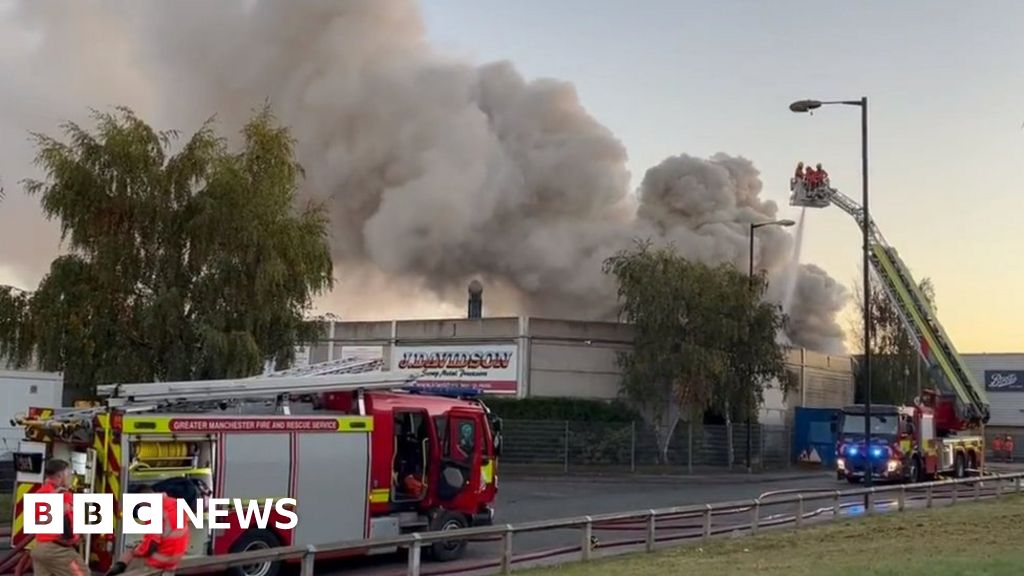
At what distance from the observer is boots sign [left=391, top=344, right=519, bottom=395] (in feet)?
125

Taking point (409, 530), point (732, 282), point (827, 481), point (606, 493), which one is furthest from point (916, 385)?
point (409, 530)

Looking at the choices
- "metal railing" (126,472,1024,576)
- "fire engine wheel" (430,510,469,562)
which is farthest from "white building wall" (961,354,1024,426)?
"fire engine wheel" (430,510,469,562)

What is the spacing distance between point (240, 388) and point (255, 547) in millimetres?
1679

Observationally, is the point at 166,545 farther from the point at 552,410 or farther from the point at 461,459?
the point at 552,410

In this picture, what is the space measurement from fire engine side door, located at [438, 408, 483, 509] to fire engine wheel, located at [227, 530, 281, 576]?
9.15ft

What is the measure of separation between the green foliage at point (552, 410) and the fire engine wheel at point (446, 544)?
2169 centimetres

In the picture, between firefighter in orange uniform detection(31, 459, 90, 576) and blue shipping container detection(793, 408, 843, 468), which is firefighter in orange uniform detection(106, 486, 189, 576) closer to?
firefighter in orange uniform detection(31, 459, 90, 576)

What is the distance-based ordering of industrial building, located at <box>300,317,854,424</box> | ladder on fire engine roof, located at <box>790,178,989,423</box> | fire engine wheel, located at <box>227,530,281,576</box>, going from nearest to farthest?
fire engine wheel, located at <box>227,530,281,576</box>
ladder on fire engine roof, located at <box>790,178,989,423</box>
industrial building, located at <box>300,317,854,424</box>

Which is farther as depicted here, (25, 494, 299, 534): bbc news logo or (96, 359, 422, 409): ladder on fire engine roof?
(96, 359, 422, 409): ladder on fire engine roof

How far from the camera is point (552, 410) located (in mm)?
36312

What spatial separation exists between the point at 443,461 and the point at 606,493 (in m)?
12.7

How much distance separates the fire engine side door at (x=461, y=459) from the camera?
1430 cm

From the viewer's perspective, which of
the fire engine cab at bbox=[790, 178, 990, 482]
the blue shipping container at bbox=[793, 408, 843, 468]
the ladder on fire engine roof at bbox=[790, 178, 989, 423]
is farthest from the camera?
the blue shipping container at bbox=[793, 408, 843, 468]

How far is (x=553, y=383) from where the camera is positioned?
1511 inches
